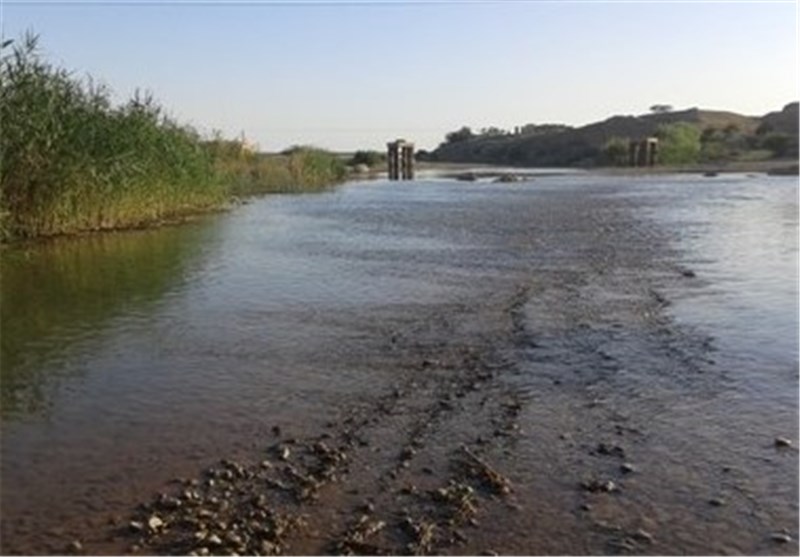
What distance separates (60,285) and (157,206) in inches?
480

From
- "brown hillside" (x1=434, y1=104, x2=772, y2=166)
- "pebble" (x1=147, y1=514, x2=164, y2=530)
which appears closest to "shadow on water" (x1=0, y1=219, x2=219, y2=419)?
"pebble" (x1=147, y1=514, x2=164, y2=530)

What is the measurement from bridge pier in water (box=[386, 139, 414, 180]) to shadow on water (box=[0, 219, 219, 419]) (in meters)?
55.2

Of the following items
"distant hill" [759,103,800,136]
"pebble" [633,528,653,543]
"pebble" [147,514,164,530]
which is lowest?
"distant hill" [759,103,800,136]

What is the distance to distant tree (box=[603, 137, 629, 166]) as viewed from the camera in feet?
332

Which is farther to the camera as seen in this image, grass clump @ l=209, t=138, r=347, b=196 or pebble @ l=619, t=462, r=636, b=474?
grass clump @ l=209, t=138, r=347, b=196

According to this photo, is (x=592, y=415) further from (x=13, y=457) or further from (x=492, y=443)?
(x=13, y=457)

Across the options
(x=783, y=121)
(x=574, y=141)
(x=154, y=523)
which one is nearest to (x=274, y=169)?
(x=154, y=523)

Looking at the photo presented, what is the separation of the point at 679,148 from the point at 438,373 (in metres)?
91.8

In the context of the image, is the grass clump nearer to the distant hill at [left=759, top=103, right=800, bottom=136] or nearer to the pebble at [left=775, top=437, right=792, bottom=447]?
the pebble at [left=775, top=437, right=792, bottom=447]

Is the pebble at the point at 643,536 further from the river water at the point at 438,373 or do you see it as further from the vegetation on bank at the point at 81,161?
the vegetation on bank at the point at 81,161

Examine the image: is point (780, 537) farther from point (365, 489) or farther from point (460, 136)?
point (460, 136)

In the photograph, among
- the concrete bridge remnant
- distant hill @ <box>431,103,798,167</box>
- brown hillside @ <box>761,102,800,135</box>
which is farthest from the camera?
distant hill @ <box>431,103,798,167</box>

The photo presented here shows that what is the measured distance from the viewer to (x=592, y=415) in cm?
827

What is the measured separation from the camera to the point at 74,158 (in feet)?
70.3
